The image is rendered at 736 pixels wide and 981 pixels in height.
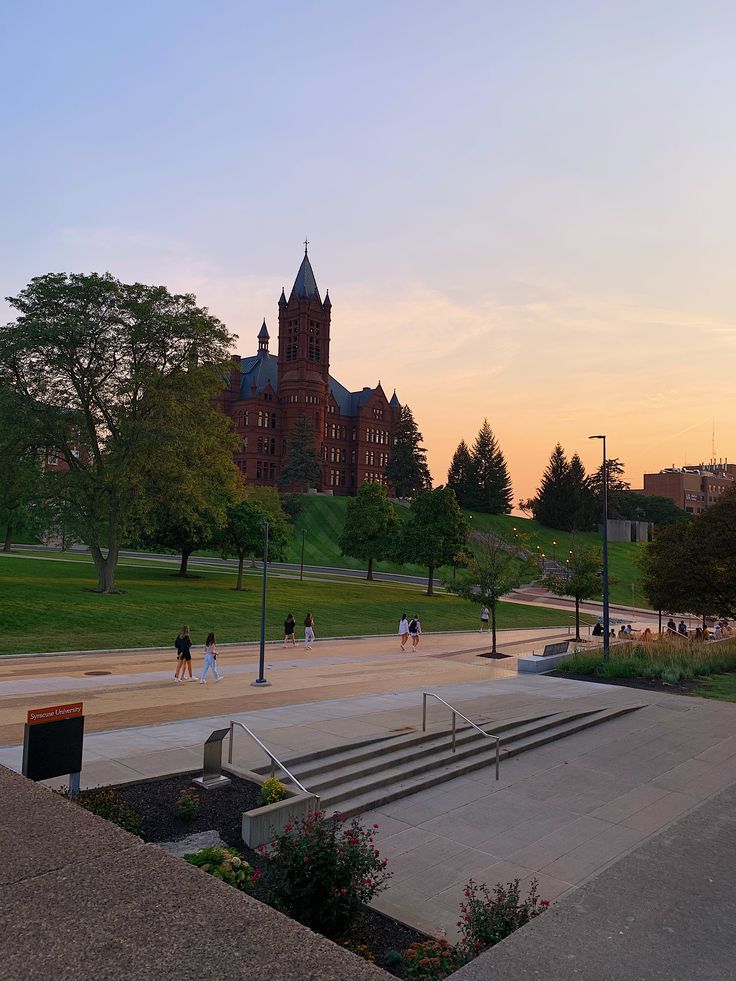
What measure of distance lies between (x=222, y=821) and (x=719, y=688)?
1992 cm

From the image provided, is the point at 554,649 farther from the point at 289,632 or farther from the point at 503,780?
the point at 503,780

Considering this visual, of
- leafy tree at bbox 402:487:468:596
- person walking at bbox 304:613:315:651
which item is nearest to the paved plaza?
person walking at bbox 304:613:315:651

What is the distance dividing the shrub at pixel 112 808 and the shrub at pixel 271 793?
1.67 metres

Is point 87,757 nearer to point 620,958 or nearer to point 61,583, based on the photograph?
point 620,958

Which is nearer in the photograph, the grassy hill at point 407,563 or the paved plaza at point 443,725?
the paved plaza at point 443,725

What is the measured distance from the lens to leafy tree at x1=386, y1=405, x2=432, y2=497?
5044 inches

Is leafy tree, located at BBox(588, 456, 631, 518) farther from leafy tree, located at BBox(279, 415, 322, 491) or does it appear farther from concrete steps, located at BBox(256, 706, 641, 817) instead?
concrete steps, located at BBox(256, 706, 641, 817)

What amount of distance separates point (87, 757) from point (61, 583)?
32.5m

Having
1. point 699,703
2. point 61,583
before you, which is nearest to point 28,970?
point 699,703

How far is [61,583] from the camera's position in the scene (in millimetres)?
41438

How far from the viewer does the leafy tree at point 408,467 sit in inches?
5044

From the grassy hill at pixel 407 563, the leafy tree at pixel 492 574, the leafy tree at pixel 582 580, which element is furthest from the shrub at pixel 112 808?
the grassy hill at pixel 407 563

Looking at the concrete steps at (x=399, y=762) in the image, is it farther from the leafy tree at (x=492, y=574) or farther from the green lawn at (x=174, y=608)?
the leafy tree at (x=492, y=574)

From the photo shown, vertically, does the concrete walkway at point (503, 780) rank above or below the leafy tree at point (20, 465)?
below
